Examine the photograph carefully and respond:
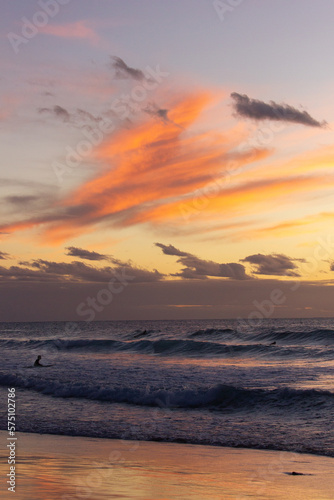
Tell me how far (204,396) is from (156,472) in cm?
1037

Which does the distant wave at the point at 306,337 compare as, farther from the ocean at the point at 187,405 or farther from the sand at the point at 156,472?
the sand at the point at 156,472

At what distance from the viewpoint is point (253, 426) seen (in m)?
15.8

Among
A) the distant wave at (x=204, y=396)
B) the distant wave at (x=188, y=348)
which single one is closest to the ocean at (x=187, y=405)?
the distant wave at (x=204, y=396)

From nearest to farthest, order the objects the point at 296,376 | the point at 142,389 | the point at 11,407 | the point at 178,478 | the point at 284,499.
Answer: the point at 284,499, the point at 178,478, the point at 11,407, the point at 142,389, the point at 296,376

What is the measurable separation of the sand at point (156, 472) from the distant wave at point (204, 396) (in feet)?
21.0

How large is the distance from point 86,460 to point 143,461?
49.9 inches

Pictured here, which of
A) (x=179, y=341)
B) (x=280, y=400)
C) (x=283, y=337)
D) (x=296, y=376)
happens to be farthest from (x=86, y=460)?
(x=283, y=337)

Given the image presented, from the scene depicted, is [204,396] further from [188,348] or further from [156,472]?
[188,348]

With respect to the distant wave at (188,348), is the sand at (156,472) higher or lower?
higher

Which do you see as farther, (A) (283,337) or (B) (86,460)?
(A) (283,337)

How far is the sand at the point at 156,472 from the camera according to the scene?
868 centimetres

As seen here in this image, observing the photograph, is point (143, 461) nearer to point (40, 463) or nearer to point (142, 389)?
point (40, 463)

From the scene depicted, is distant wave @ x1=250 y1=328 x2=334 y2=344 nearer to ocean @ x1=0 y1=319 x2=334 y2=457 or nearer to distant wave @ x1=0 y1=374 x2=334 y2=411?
ocean @ x1=0 y1=319 x2=334 y2=457

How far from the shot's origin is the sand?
8.68 meters
